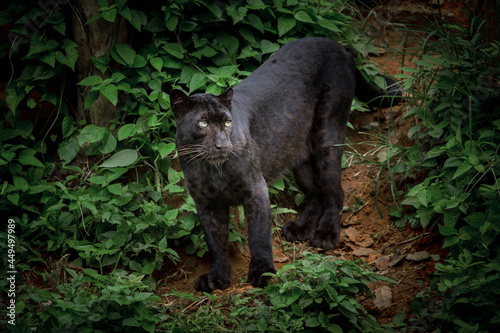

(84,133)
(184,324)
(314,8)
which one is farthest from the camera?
(314,8)

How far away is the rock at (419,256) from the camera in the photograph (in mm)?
3885

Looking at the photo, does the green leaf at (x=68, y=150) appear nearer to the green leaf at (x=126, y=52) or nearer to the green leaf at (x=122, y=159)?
the green leaf at (x=122, y=159)

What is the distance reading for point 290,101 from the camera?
434 centimetres

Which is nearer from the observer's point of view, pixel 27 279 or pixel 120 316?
pixel 120 316

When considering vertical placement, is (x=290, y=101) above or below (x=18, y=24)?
below

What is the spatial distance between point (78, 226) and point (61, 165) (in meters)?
0.76

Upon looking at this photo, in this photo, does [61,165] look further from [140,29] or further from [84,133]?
[140,29]

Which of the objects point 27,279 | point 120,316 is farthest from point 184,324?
point 27,279

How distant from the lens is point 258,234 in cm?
382

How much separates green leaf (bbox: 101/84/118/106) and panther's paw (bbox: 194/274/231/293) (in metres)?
1.64

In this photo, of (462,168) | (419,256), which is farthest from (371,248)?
(462,168)

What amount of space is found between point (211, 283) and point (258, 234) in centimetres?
51

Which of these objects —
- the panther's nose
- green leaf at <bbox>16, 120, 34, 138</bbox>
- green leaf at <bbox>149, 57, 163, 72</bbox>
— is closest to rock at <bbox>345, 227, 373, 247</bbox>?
the panther's nose

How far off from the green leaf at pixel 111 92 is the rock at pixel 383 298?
101 inches
